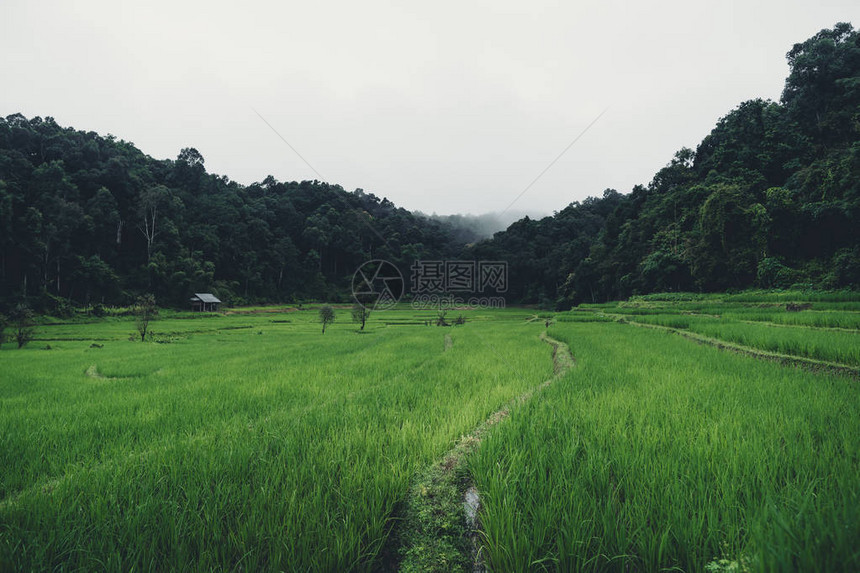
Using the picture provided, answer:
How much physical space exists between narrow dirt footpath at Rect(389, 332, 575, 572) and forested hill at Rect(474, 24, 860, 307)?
66.1ft

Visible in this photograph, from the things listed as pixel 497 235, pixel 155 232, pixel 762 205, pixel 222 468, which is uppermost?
pixel 497 235

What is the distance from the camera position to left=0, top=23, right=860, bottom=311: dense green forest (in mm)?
19547

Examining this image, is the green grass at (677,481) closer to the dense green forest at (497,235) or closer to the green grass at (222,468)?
the green grass at (222,468)

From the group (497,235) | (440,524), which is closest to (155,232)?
(440,524)

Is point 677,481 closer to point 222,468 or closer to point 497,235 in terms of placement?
point 222,468

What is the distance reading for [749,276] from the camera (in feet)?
67.8

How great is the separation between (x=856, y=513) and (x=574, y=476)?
1048 millimetres

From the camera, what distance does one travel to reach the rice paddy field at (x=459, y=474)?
4.33 ft

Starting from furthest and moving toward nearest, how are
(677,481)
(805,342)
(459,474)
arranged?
1. (805,342)
2. (459,474)
3. (677,481)

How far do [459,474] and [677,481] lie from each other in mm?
1274

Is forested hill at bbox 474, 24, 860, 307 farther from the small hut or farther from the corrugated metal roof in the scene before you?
the corrugated metal roof

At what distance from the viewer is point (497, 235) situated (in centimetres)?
7156

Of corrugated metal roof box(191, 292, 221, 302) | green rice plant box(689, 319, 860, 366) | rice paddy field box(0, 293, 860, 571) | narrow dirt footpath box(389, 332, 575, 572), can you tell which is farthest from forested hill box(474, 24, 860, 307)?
corrugated metal roof box(191, 292, 221, 302)

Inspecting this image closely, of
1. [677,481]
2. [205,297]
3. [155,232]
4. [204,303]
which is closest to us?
[677,481]
